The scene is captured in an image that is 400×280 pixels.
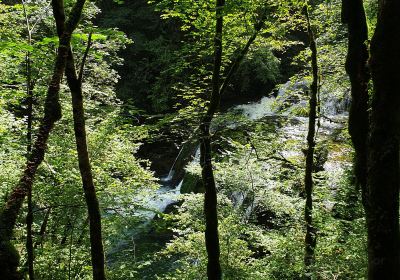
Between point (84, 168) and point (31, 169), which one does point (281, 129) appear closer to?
point (84, 168)

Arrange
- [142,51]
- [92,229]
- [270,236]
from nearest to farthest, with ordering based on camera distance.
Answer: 1. [92,229]
2. [270,236]
3. [142,51]

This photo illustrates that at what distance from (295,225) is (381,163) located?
6.54m

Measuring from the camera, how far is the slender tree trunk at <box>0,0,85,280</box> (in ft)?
12.4

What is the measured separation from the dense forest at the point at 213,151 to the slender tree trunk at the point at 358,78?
0.02 m

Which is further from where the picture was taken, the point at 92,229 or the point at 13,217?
the point at 92,229

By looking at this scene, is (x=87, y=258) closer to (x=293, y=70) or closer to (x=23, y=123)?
(x=23, y=123)

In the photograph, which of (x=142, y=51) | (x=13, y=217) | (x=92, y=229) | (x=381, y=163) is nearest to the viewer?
(x=381, y=163)

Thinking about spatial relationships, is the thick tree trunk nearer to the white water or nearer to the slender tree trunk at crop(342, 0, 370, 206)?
the white water

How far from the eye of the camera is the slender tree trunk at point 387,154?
3.05 metres

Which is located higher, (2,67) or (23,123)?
(2,67)

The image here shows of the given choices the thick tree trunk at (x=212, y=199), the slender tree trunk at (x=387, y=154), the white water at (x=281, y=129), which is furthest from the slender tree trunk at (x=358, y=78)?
the white water at (x=281, y=129)

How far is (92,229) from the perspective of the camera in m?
4.49

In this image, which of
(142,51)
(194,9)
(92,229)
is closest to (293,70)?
(142,51)

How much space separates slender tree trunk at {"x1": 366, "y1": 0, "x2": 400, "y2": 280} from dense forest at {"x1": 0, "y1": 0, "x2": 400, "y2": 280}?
0.01 meters
